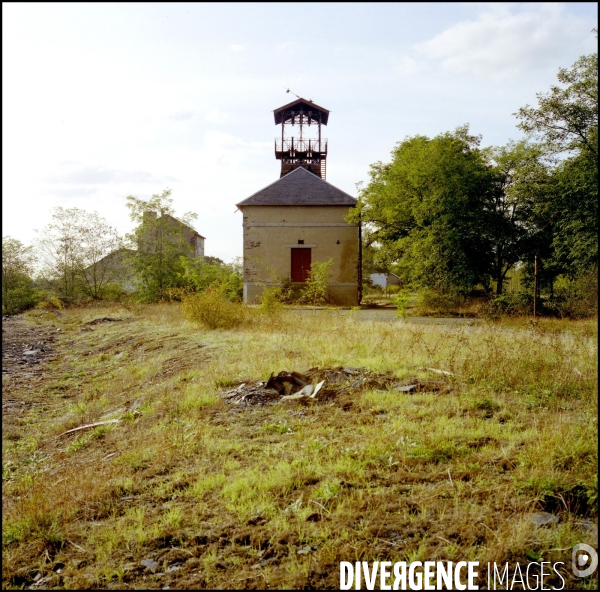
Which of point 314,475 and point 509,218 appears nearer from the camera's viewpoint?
point 314,475

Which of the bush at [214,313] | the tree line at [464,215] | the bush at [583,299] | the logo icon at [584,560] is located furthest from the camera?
the tree line at [464,215]

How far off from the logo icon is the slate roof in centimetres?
2511

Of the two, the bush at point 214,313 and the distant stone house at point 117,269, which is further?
the distant stone house at point 117,269

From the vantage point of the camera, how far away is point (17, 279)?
25.9 metres

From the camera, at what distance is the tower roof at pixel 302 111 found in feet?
109

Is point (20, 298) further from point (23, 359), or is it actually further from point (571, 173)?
point (571, 173)

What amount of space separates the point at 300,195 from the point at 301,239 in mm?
2390

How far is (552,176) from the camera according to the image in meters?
17.0

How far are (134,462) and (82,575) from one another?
2.07 metres

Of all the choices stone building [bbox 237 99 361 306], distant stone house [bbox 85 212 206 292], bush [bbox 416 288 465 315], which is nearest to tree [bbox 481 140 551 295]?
bush [bbox 416 288 465 315]

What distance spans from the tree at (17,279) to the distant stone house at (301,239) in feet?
36.7

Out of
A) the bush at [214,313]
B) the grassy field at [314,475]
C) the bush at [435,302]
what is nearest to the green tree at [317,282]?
the bush at [214,313]

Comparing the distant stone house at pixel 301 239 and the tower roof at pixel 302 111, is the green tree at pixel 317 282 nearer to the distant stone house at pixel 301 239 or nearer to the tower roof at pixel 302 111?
the distant stone house at pixel 301 239

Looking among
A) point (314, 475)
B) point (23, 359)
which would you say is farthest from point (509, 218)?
point (314, 475)
